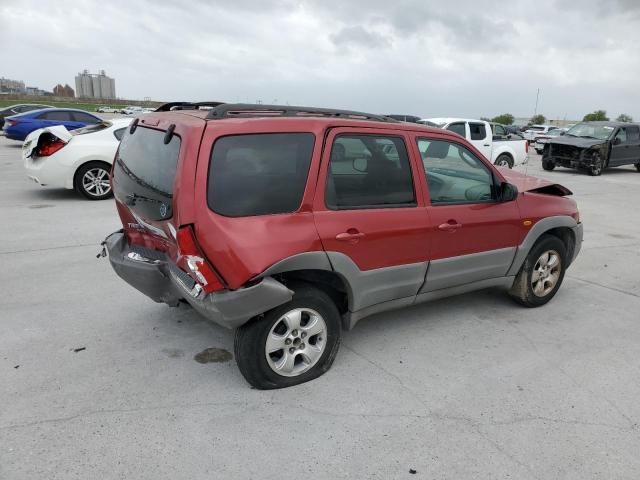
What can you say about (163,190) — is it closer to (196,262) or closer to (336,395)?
(196,262)

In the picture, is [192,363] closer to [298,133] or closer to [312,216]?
[312,216]

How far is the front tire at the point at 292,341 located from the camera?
3.03 metres

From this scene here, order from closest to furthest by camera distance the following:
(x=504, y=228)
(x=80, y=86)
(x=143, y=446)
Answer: (x=143, y=446), (x=504, y=228), (x=80, y=86)

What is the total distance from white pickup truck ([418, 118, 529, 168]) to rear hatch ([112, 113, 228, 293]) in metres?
11.0

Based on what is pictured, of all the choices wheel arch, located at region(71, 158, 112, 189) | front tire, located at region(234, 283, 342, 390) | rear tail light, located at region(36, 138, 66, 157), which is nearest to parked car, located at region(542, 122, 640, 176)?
wheel arch, located at region(71, 158, 112, 189)

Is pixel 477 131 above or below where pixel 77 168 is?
above

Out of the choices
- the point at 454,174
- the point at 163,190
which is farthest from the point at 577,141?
the point at 163,190

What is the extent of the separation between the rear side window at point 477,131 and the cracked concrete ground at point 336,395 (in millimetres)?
9870

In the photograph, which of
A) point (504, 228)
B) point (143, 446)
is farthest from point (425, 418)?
point (504, 228)

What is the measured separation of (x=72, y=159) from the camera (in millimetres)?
8633

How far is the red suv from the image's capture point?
112 inches

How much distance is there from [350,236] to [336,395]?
1017 millimetres

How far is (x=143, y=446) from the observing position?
2.62 meters

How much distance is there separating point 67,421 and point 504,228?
11.2ft
